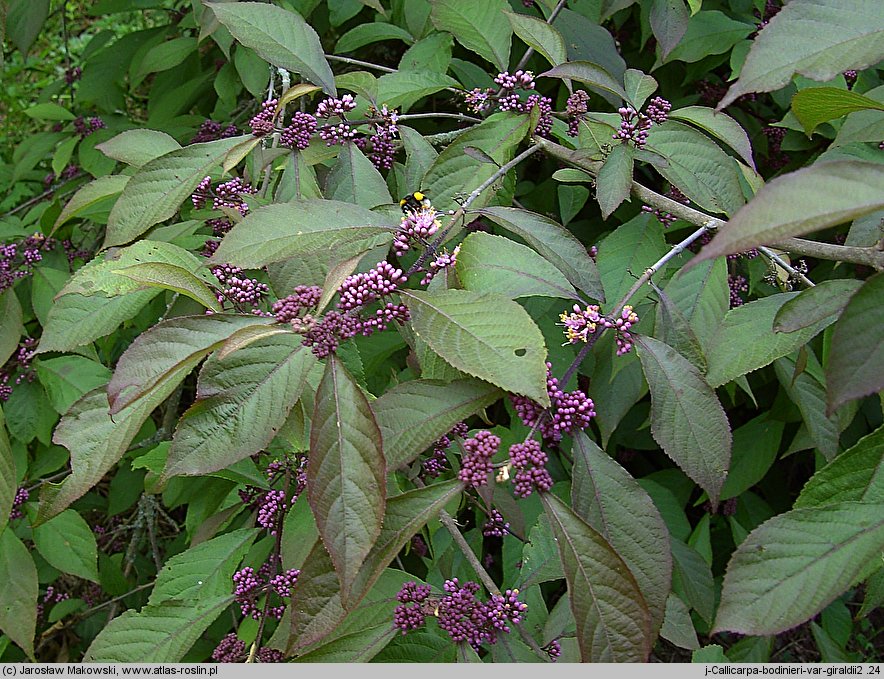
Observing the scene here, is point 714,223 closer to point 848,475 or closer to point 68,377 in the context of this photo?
point 848,475

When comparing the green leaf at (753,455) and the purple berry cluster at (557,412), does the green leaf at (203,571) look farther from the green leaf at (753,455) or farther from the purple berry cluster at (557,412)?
the green leaf at (753,455)

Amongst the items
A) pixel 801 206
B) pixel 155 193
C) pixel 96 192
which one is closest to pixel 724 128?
pixel 801 206

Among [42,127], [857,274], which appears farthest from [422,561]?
[42,127]

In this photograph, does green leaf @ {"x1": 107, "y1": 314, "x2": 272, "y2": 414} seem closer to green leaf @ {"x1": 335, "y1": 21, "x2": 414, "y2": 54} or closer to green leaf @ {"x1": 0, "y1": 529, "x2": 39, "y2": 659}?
green leaf @ {"x1": 0, "y1": 529, "x2": 39, "y2": 659}

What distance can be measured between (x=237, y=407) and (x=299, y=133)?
695mm

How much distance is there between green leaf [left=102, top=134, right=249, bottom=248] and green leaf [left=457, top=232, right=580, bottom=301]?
0.58 metres

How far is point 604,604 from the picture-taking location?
3.08 ft

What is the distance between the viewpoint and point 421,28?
7.36 feet

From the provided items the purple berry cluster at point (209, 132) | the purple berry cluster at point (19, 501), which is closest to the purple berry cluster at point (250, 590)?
the purple berry cluster at point (19, 501)

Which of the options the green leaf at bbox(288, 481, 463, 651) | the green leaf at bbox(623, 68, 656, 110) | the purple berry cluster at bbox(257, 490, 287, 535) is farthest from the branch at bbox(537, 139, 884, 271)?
the purple berry cluster at bbox(257, 490, 287, 535)

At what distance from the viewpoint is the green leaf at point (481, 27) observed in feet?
5.84

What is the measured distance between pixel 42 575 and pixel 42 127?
3.72 metres

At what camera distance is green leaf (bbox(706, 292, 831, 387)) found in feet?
4.14

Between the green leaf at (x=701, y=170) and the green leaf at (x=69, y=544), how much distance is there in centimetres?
162
